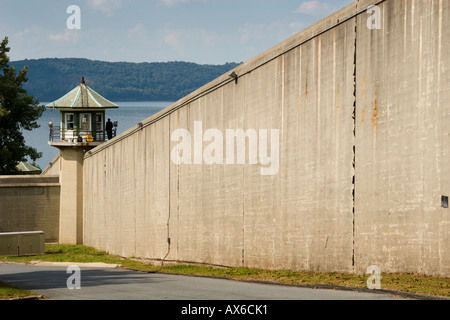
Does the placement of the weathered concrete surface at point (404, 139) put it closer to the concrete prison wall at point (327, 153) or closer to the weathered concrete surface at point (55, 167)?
the concrete prison wall at point (327, 153)

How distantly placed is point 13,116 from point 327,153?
4141 cm

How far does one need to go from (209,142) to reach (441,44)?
39.7ft

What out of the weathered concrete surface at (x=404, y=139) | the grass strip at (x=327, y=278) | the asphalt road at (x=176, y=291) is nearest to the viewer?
the asphalt road at (x=176, y=291)

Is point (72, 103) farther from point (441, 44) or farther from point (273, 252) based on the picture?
point (441, 44)

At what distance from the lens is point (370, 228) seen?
56.1ft

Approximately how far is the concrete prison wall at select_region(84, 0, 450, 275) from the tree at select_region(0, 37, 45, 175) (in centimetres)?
2876

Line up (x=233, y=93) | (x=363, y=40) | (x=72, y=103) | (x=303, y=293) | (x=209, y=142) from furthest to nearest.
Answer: (x=72, y=103)
(x=209, y=142)
(x=233, y=93)
(x=363, y=40)
(x=303, y=293)

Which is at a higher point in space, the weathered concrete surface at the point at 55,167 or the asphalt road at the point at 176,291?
the weathered concrete surface at the point at 55,167

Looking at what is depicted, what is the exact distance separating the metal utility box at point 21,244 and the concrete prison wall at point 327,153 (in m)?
12.1

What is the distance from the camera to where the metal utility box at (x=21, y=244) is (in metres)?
38.8

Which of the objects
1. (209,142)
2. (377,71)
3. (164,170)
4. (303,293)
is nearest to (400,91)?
(377,71)

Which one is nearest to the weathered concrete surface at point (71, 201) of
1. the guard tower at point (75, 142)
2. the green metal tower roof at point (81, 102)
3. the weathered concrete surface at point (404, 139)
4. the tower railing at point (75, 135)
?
the guard tower at point (75, 142)

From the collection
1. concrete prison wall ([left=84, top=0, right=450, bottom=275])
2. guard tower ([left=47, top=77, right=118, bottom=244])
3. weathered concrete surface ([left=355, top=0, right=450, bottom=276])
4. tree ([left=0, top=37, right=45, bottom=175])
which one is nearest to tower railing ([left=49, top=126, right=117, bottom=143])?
guard tower ([left=47, top=77, right=118, bottom=244])

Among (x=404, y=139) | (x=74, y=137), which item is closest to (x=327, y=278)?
(x=404, y=139)
